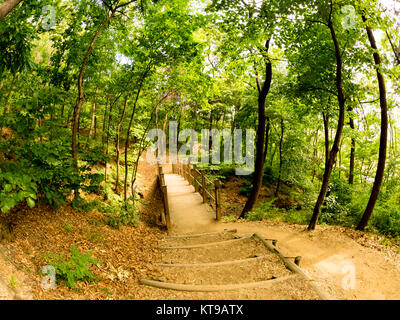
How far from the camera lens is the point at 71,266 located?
3.52 metres

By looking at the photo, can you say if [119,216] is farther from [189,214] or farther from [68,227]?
[68,227]

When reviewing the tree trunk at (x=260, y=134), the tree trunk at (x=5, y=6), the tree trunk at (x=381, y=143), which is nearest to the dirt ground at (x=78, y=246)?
the tree trunk at (x=5, y=6)

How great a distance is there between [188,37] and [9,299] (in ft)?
23.6

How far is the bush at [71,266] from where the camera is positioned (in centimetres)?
329

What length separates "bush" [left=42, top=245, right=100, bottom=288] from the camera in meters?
3.29

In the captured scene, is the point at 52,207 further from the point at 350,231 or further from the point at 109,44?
the point at 350,231

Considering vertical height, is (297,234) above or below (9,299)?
below

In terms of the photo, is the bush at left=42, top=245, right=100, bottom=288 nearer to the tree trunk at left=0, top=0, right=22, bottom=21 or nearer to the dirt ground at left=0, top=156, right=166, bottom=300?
the dirt ground at left=0, top=156, right=166, bottom=300

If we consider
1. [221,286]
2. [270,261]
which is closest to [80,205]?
[221,286]
